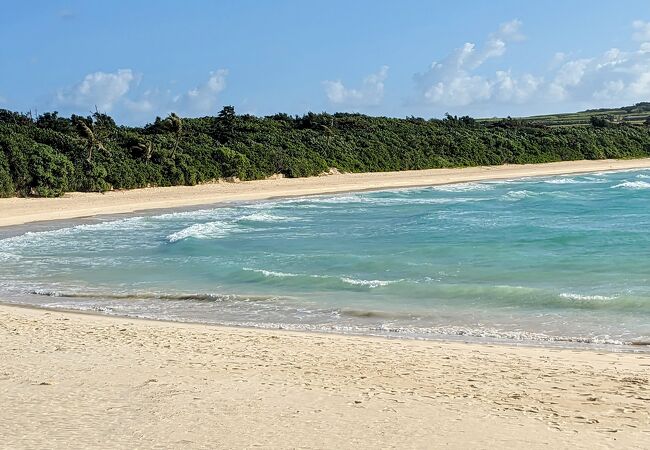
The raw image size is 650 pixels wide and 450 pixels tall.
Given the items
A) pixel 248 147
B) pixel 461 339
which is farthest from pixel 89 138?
pixel 461 339

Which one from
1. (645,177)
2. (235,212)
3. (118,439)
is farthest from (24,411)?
(645,177)

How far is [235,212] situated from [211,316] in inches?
769

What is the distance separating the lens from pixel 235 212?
31656 millimetres

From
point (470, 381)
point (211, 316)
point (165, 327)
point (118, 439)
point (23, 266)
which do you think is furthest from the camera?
point (23, 266)

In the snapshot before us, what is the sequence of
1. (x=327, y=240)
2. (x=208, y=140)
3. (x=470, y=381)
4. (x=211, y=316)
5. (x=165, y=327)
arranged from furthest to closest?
(x=208, y=140), (x=327, y=240), (x=211, y=316), (x=165, y=327), (x=470, y=381)

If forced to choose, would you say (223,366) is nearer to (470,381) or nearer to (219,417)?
(219,417)

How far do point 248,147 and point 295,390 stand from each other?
134 ft

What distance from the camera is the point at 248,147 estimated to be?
156 feet

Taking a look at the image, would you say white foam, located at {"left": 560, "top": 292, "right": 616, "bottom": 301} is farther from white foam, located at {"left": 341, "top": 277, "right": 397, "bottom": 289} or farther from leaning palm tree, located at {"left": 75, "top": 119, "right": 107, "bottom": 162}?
leaning palm tree, located at {"left": 75, "top": 119, "right": 107, "bottom": 162}

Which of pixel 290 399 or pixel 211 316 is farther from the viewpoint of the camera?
pixel 211 316

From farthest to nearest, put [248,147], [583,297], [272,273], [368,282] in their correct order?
[248,147], [272,273], [368,282], [583,297]

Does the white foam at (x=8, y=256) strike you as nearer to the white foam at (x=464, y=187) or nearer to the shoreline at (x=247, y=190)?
the shoreline at (x=247, y=190)

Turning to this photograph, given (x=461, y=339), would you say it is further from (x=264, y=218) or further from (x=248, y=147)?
(x=248, y=147)

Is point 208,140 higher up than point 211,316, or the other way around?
point 208,140
